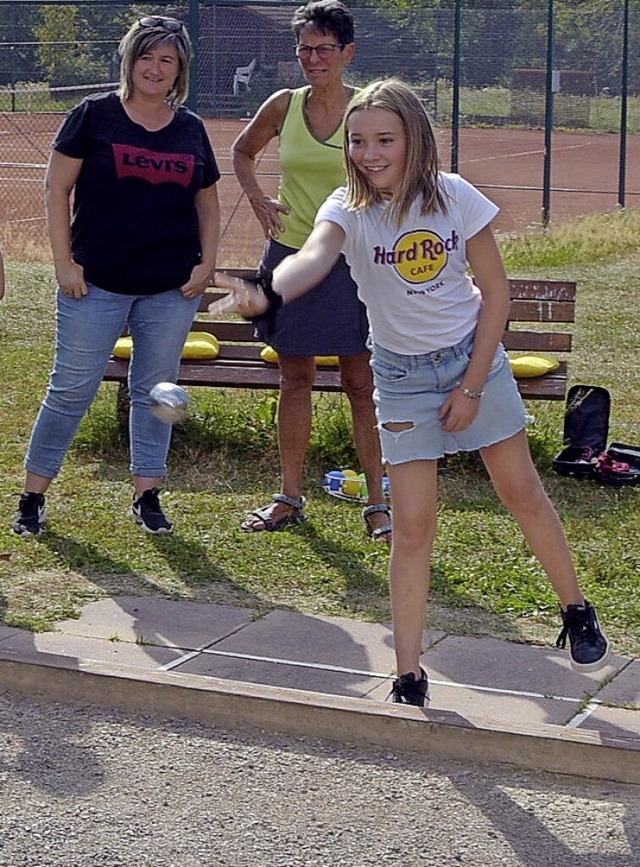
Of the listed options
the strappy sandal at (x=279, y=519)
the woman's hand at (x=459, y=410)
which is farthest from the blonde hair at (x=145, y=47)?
the woman's hand at (x=459, y=410)

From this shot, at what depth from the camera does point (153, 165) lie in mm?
5699

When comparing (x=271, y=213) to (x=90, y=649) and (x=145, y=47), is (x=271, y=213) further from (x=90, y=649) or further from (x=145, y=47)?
(x=90, y=649)

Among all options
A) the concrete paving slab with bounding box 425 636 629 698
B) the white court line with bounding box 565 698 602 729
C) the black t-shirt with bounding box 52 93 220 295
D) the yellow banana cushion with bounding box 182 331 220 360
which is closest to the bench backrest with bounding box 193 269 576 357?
the yellow banana cushion with bounding box 182 331 220 360

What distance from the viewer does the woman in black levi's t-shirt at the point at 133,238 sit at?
223 inches

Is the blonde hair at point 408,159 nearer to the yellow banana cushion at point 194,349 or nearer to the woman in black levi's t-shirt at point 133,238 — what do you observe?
the woman in black levi's t-shirt at point 133,238

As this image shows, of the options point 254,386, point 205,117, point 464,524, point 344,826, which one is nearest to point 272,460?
point 254,386

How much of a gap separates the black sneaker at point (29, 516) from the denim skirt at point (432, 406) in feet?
7.45

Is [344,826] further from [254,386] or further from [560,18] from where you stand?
[560,18]

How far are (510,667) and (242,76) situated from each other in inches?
452

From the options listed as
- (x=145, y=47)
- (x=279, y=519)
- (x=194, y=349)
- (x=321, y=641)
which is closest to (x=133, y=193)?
(x=145, y=47)

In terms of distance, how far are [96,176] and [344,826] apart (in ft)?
9.79

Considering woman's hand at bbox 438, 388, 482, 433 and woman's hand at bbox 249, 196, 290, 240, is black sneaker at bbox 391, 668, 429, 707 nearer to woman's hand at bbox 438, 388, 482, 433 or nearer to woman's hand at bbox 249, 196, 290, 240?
woman's hand at bbox 438, 388, 482, 433

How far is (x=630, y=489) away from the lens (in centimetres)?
673

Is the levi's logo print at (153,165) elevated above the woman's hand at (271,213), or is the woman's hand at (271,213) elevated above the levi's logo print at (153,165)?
the levi's logo print at (153,165)
